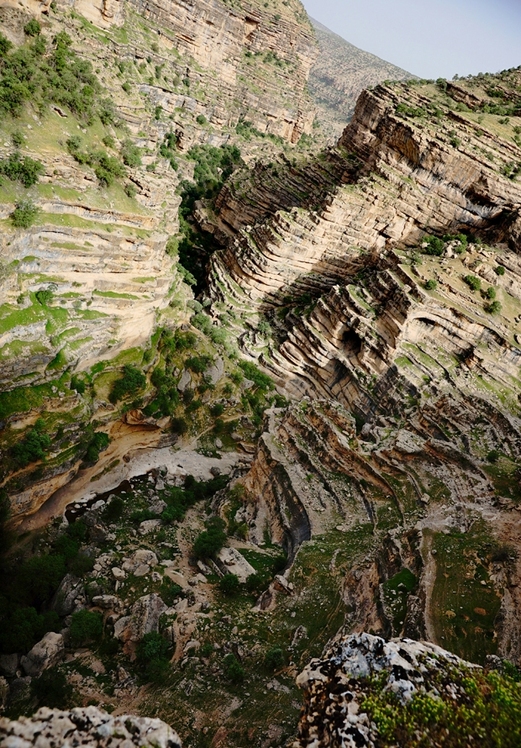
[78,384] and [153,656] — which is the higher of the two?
[153,656]

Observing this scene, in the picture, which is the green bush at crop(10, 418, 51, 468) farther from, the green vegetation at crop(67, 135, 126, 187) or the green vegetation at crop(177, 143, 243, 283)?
the green vegetation at crop(177, 143, 243, 283)

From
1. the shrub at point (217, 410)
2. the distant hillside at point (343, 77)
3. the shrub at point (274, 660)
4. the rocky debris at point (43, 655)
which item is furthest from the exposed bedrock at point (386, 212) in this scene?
the distant hillside at point (343, 77)

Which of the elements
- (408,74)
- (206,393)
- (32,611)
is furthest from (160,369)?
(408,74)

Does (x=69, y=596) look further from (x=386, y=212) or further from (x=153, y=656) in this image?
(x=386, y=212)

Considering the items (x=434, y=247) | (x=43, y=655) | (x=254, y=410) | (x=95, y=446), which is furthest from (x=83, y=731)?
(x=434, y=247)

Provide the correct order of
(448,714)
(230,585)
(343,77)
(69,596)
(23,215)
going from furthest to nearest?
(343,77)
(23,215)
(69,596)
(230,585)
(448,714)

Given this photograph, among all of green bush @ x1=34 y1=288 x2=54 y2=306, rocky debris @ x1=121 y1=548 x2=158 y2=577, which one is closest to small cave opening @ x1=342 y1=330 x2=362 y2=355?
green bush @ x1=34 y1=288 x2=54 y2=306
